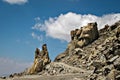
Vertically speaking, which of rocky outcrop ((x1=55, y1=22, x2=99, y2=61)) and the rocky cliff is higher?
rocky outcrop ((x1=55, y1=22, x2=99, y2=61))

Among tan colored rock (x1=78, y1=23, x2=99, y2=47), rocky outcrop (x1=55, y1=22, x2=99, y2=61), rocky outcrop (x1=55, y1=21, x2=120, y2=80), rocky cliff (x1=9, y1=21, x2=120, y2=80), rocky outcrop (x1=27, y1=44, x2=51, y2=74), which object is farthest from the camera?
rocky outcrop (x1=55, y1=22, x2=99, y2=61)

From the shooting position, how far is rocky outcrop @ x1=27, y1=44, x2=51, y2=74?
89.1 meters

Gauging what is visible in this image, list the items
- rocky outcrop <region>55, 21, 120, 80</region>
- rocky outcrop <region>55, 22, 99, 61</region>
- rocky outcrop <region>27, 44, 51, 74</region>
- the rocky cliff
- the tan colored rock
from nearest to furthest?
rocky outcrop <region>55, 21, 120, 80</region> < the rocky cliff < rocky outcrop <region>27, 44, 51, 74</region> < the tan colored rock < rocky outcrop <region>55, 22, 99, 61</region>

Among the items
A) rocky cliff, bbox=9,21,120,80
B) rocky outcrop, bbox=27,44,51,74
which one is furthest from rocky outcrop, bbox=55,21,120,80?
rocky outcrop, bbox=27,44,51,74

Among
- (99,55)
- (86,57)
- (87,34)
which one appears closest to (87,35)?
(87,34)

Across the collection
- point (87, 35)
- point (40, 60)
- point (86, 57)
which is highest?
point (87, 35)

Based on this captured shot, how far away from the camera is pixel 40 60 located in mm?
91875

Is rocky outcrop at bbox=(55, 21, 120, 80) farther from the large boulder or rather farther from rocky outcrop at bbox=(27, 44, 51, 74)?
rocky outcrop at bbox=(27, 44, 51, 74)

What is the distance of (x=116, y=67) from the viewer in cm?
3625

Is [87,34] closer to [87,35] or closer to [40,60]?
[87,35]

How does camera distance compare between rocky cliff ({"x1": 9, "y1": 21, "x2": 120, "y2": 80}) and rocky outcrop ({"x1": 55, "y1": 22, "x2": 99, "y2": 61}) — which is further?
rocky outcrop ({"x1": 55, "y1": 22, "x2": 99, "y2": 61})

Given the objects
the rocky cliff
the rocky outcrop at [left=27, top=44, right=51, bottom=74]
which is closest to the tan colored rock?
the rocky cliff

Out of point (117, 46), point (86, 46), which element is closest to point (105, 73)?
point (117, 46)

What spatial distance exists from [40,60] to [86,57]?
14.3 meters
